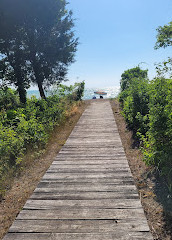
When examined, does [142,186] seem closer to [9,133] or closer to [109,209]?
[109,209]

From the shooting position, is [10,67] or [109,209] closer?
[109,209]

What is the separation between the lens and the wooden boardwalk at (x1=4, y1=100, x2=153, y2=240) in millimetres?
2219

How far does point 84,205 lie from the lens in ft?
8.89

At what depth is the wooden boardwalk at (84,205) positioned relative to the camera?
222 centimetres

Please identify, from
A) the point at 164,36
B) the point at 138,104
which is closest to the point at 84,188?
the point at 138,104

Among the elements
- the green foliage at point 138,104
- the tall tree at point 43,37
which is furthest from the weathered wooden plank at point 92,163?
the tall tree at point 43,37

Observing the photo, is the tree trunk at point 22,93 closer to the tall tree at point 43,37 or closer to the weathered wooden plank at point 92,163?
the tall tree at point 43,37

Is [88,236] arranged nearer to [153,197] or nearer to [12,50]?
[153,197]

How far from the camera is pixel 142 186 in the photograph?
329 centimetres

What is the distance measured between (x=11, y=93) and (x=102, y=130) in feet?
33.3

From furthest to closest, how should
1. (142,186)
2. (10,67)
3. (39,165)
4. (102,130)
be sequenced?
(10,67), (102,130), (39,165), (142,186)

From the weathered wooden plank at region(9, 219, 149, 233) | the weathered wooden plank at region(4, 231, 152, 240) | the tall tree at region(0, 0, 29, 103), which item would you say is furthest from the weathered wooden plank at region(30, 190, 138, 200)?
the tall tree at region(0, 0, 29, 103)

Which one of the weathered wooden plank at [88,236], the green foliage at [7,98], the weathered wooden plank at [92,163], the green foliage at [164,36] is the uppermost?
the green foliage at [164,36]

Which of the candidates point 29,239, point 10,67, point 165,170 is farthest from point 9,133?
point 10,67
